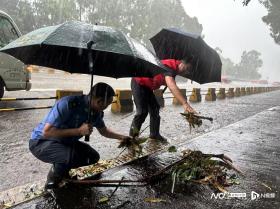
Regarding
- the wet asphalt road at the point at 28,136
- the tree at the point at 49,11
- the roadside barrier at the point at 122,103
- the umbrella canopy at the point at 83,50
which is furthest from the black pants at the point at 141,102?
the tree at the point at 49,11

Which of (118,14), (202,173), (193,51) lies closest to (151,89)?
(193,51)

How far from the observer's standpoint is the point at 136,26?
59500 millimetres

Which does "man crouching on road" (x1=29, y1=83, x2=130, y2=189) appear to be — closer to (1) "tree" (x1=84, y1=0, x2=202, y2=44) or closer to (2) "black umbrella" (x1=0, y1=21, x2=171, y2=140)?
(2) "black umbrella" (x1=0, y1=21, x2=171, y2=140)

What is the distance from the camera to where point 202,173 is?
4551 millimetres

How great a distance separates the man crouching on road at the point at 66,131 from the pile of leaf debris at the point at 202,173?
1.26 metres

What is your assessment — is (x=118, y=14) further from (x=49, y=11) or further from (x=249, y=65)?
(x=249, y=65)

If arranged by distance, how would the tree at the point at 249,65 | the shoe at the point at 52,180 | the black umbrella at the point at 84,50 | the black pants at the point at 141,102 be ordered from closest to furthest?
1. the black umbrella at the point at 84,50
2. the shoe at the point at 52,180
3. the black pants at the point at 141,102
4. the tree at the point at 249,65

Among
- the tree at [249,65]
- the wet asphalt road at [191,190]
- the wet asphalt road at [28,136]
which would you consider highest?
the tree at [249,65]

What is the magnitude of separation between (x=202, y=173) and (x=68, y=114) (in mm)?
2033

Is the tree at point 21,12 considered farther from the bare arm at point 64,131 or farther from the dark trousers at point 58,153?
the bare arm at point 64,131

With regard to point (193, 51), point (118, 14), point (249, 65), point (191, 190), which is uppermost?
→ point (118, 14)

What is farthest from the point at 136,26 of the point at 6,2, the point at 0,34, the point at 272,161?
the point at 272,161

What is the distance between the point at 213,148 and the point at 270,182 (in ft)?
6.16

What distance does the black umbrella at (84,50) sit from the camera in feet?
10.8
